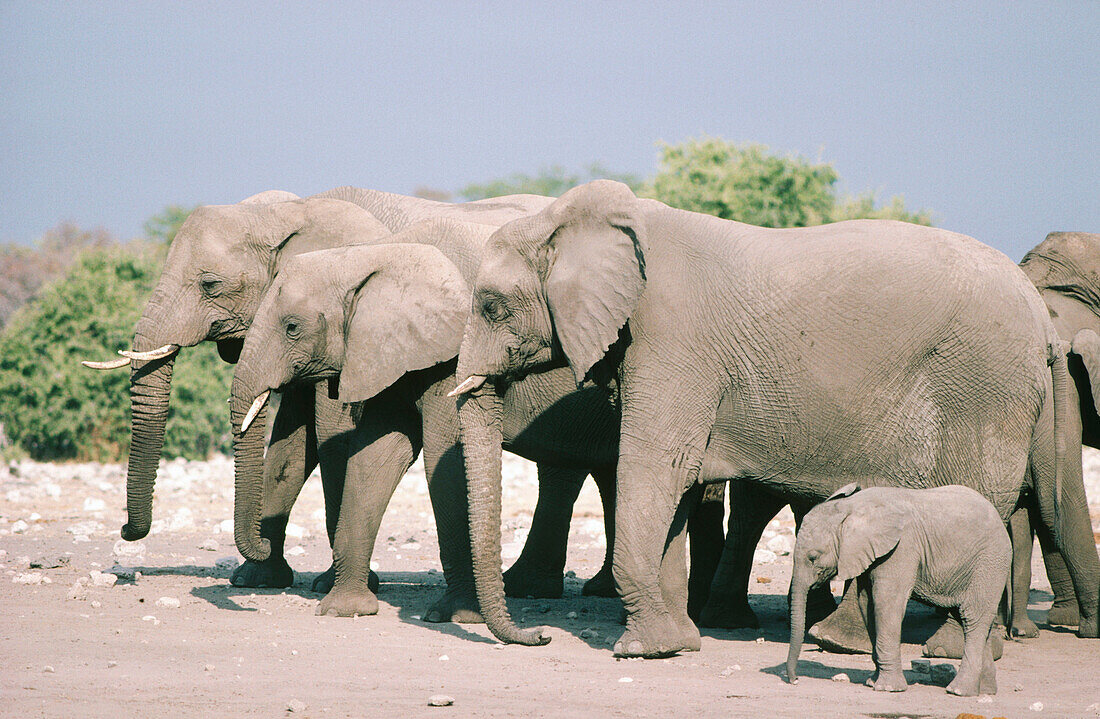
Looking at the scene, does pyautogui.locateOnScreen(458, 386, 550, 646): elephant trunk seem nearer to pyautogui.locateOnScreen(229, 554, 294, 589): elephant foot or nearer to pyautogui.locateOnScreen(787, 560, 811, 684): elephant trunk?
pyautogui.locateOnScreen(787, 560, 811, 684): elephant trunk

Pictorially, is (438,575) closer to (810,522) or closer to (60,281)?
(810,522)

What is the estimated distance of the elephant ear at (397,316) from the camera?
828 cm

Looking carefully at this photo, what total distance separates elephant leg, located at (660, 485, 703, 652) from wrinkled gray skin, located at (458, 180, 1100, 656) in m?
0.04

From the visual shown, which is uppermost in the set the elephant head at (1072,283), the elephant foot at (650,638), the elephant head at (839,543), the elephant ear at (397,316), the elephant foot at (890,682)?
the elephant head at (1072,283)

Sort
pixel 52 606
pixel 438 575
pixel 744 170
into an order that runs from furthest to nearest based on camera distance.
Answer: pixel 744 170, pixel 438 575, pixel 52 606

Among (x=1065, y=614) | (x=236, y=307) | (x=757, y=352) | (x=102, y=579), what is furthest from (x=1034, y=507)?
(x=102, y=579)

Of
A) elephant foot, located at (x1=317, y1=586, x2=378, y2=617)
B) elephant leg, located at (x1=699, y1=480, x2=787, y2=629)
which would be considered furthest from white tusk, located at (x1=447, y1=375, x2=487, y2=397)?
elephant leg, located at (x1=699, y1=480, x2=787, y2=629)

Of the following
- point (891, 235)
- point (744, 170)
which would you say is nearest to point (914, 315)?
point (891, 235)

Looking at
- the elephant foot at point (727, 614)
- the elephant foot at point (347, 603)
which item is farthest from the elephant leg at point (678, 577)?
the elephant foot at point (347, 603)

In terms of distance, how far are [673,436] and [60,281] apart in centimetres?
1723

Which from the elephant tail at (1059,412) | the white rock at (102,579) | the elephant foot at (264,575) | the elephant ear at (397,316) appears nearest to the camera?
the elephant tail at (1059,412)

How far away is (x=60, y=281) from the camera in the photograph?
21953 millimetres

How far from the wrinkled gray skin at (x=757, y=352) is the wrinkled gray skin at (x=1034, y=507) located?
109 centimetres

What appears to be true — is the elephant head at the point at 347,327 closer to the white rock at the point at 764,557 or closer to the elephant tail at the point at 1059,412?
the elephant tail at the point at 1059,412
